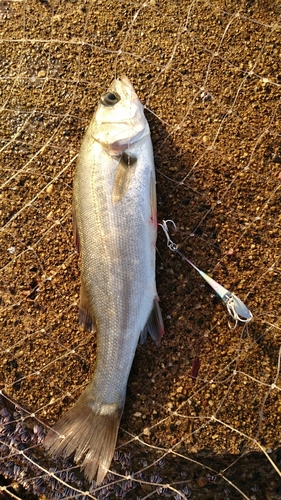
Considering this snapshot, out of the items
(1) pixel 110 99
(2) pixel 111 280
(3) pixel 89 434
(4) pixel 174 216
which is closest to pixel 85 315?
(2) pixel 111 280

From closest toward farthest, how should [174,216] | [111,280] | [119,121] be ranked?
[111,280]
[119,121]
[174,216]

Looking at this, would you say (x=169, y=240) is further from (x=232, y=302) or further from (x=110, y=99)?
(x=110, y=99)

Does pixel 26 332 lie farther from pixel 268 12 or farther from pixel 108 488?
pixel 268 12

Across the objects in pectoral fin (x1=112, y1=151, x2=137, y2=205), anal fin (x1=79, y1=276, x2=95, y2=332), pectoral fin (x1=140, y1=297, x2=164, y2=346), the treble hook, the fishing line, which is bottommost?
anal fin (x1=79, y1=276, x2=95, y2=332)

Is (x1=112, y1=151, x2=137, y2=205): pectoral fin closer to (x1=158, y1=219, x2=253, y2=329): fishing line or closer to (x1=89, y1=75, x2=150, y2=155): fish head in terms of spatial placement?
(x1=89, y1=75, x2=150, y2=155): fish head

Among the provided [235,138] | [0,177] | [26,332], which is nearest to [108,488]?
[26,332]

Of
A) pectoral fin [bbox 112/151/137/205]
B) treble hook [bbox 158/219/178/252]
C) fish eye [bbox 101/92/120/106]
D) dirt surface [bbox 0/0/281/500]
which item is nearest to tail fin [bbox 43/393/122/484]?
dirt surface [bbox 0/0/281/500]
